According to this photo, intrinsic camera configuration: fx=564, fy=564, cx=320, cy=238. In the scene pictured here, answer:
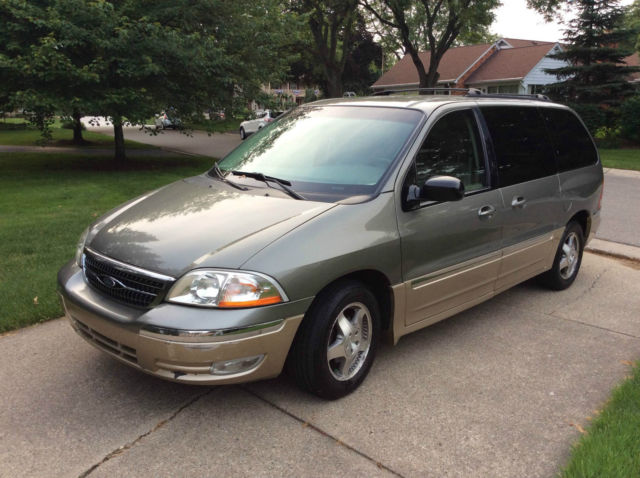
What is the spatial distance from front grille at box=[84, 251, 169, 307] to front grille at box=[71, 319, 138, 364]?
0.23 m

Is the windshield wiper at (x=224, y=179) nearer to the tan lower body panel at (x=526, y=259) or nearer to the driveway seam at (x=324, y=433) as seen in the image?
the driveway seam at (x=324, y=433)

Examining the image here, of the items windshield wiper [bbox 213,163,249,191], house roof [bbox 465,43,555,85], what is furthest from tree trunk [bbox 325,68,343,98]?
windshield wiper [bbox 213,163,249,191]

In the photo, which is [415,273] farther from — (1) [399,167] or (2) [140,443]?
(2) [140,443]

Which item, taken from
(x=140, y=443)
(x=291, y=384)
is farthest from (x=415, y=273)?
(x=140, y=443)

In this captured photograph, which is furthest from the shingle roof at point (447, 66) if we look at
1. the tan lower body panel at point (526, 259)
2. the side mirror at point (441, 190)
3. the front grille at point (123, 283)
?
the front grille at point (123, 283)

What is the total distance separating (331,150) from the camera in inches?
154

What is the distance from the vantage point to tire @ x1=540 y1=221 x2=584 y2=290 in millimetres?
5297

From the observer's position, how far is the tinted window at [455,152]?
379 cm

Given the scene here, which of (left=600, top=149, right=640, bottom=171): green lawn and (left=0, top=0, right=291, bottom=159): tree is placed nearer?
(left=0, top=0, right=291, bottom=159): tree

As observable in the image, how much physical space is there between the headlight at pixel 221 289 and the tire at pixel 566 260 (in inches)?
135

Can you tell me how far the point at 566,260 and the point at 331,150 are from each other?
2.87 m

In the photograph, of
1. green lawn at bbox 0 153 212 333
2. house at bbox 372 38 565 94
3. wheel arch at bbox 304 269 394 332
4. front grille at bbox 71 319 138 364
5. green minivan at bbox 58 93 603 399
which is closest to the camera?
green minivan at bbox 58 93 603 399

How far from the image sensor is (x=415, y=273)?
361 cm

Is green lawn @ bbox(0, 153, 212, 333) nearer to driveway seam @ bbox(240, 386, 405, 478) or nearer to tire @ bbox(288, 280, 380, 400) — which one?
driveway seam @ bbox(240, 386, 405, 478)
